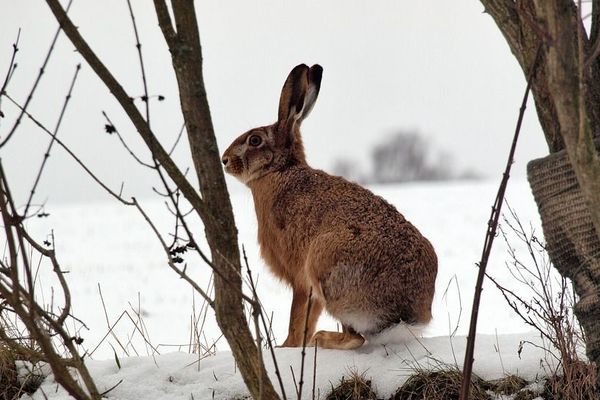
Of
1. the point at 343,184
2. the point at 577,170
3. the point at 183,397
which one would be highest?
the point at 343,184

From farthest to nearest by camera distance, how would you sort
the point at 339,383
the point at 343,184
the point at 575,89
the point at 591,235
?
the point at 343,184
the point at 339,383
the point at 591,235
the point at 575,89

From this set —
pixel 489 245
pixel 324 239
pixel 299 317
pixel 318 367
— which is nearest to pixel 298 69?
pixel 324 239

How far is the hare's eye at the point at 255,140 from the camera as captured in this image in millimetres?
5594

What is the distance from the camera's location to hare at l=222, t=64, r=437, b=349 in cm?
455

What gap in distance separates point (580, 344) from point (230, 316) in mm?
2009

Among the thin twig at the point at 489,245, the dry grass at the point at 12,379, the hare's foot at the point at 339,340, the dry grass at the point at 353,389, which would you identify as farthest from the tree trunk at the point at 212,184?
the dry grass at the point at 12,379

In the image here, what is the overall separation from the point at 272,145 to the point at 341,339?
155 cm

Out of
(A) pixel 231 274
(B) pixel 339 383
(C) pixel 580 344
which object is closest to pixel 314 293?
(B) pixel 339 383

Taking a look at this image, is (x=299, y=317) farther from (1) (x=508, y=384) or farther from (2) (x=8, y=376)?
(2) (x=8, y=376)

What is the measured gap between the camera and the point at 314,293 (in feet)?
15.8

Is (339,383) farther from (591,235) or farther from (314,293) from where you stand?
(591,235)

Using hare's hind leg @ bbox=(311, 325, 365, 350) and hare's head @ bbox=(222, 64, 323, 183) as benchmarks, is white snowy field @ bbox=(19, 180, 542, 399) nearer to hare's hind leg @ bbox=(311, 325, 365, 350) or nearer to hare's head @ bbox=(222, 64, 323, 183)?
hare's hind leg @ bbox=(311, 325, 365, 350)

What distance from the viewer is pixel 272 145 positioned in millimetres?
5621

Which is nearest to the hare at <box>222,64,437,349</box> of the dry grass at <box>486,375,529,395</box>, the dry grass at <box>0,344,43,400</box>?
the dry grass at <box>486,375,529,395</box>
